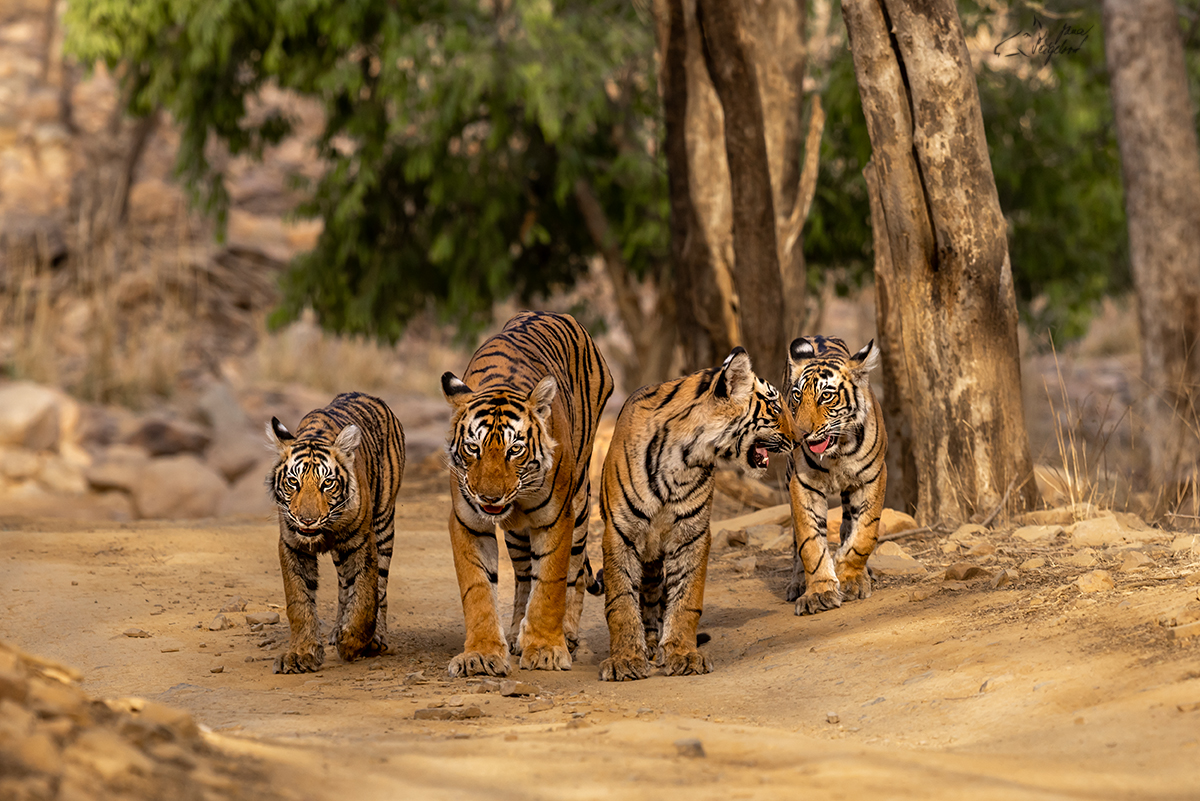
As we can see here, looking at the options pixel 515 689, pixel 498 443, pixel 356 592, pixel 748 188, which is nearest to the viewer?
pixel 515 689

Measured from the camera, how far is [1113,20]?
10984 millimetres

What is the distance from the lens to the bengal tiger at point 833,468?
568 cm

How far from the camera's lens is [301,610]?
204 inches

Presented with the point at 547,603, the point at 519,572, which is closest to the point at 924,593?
the point at 547,603

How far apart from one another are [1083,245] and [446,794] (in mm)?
13704

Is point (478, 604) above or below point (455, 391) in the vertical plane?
below

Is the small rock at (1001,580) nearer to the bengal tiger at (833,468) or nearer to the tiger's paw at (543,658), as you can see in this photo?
the bengal tiger at (833,468)

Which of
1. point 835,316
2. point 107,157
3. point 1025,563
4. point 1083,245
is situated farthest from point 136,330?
point 835,316

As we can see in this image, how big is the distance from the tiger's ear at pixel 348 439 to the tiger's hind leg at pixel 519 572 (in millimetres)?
760

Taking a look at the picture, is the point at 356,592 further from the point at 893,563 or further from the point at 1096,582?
the point at 1096,582

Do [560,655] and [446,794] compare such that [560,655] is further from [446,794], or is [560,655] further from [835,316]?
[835,316]

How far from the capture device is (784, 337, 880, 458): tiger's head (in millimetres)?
5656

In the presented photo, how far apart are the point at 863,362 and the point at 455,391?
2.05 metres

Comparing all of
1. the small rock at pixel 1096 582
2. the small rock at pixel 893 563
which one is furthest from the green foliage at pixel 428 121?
the small rock at pixel 1096 582
